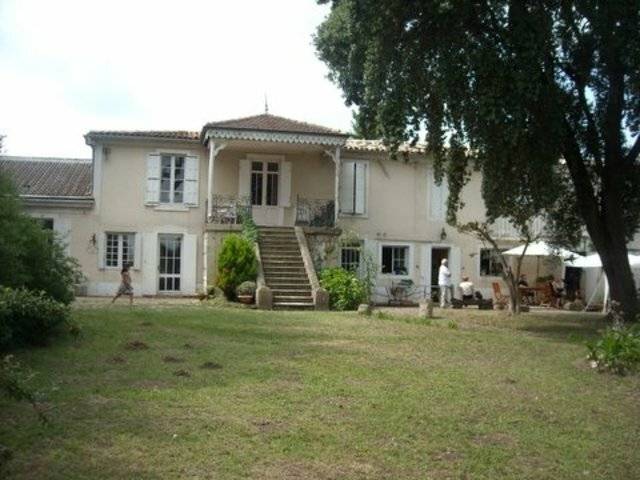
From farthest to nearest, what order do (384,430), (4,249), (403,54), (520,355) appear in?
(403,54)
(520,355)
(4,249)
(384,430)

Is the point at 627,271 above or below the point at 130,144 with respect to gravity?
below

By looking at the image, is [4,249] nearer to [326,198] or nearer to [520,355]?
[520,355]

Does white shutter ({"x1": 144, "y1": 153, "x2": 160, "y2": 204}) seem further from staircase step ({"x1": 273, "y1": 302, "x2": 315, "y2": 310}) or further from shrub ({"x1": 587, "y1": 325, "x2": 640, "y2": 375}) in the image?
shrub ({"x1": 587, "y1": 325, "x2": 640, "y2": 375})

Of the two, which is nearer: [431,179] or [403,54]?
[403,54]

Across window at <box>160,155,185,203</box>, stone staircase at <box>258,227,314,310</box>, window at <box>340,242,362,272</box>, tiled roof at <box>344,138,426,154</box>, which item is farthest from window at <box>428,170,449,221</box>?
window at <box>160,155,185,203</box>

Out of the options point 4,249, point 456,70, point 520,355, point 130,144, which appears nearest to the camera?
point 4,249

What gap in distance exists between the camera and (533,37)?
1389cm

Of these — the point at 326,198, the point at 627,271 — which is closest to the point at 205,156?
the point at 326,198

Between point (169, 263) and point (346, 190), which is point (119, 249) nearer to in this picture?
point (169, 263)

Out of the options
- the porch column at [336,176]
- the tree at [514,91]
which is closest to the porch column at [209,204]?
the porch column at [336,176]

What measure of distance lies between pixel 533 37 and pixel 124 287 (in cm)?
1153

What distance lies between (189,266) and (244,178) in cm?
361

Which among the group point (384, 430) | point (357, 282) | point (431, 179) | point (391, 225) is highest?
point (431, 179)

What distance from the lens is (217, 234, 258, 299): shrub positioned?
20547 millimetres
